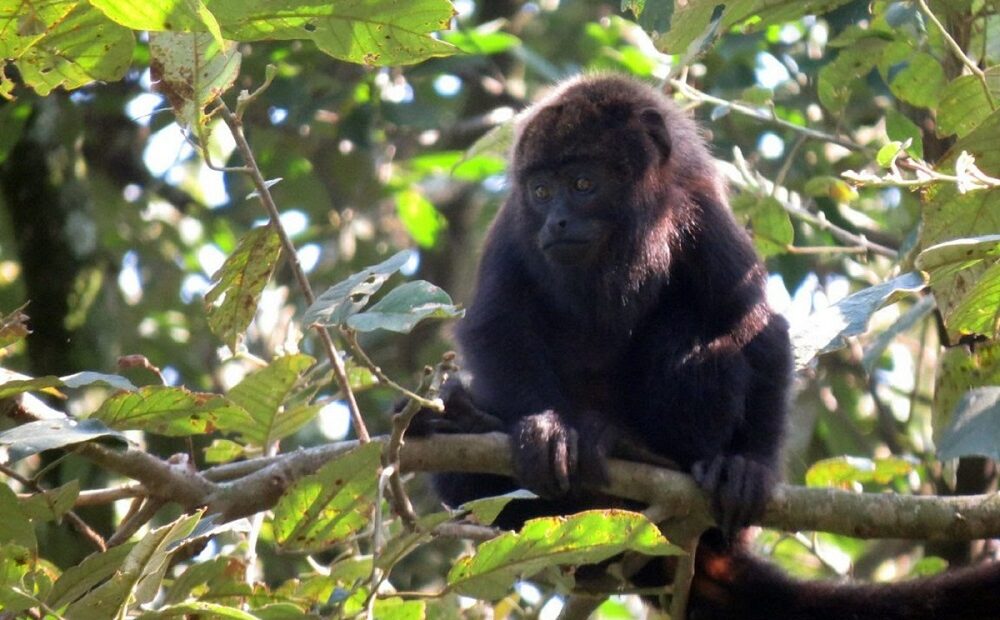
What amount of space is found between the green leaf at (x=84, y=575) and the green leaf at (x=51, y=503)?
0.16 meters

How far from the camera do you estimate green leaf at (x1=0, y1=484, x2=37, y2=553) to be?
7.78 ft

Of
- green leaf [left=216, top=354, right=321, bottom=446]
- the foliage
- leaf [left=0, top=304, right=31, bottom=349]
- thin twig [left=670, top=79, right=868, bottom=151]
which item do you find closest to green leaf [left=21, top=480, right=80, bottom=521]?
the foliage

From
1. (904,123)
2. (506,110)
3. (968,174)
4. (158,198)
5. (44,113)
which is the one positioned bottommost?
(158,198)

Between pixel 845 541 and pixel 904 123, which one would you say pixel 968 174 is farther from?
pixel 845 541

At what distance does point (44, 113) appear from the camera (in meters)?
5.47

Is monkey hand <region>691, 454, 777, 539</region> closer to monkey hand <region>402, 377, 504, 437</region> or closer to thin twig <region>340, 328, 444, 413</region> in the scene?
monkey hand <region>402, 377, 504, 437</region>

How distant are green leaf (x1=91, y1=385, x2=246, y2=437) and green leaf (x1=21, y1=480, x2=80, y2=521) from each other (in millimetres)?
173

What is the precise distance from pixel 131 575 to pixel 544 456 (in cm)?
148

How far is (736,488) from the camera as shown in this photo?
327 centimetres

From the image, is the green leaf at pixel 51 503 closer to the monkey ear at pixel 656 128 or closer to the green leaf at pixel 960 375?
the green leaf at pixel 960 375

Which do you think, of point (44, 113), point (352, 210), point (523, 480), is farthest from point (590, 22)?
point (523, 480)

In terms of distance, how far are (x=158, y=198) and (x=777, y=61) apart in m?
3.38

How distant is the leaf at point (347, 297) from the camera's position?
7.70ft

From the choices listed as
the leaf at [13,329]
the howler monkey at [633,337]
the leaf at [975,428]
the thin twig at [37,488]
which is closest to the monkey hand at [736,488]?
the howler monkey at [633,337]
